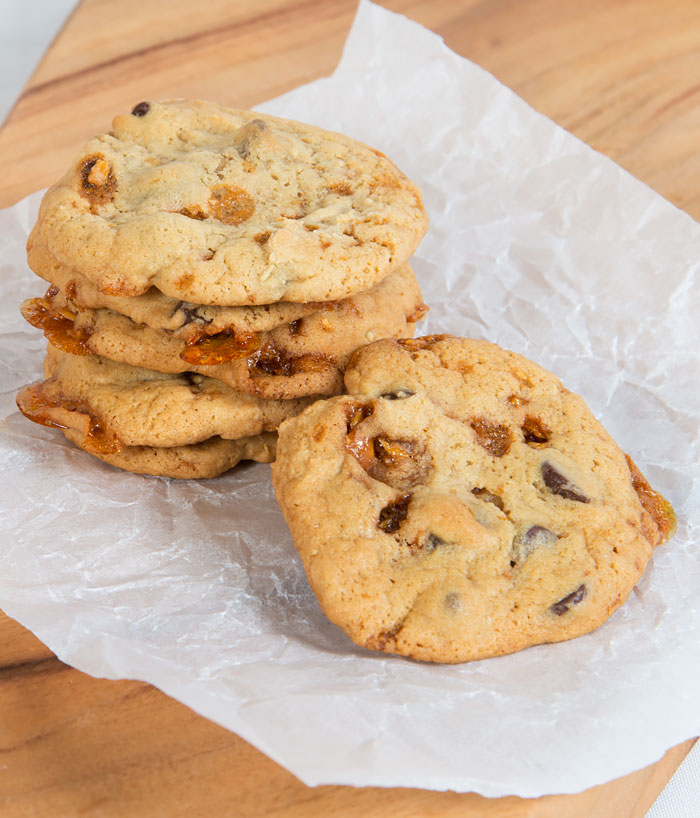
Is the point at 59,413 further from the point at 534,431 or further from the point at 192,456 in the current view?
the point at 534,431

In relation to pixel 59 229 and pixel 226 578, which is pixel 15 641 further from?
pixel 59 229

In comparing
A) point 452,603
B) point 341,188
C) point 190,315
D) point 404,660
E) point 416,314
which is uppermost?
point 341,188

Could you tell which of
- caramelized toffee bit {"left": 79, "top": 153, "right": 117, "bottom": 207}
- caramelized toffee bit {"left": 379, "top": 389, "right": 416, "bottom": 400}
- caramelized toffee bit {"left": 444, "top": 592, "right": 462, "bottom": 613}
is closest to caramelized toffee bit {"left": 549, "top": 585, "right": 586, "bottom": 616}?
caramelized toffee bit {"left": 444, "top": 592, "right": 462, "bottom": 613}

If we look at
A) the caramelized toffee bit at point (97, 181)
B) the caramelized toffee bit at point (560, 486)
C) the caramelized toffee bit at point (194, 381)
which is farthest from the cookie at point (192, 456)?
the caramelized toffee bit at point (560, 486)

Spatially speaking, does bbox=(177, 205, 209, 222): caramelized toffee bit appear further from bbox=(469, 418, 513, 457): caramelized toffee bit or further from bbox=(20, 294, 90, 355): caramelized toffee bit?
bbox=(469, 418, 513, 457): caramelized toffee bit

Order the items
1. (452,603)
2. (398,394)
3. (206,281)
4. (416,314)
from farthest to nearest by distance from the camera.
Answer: (416,314) → (398,394) → (206,281) → (452,603)

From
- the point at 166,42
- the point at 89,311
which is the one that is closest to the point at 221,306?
the point at 89,311

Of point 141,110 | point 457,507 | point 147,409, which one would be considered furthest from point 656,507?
point 141,110
